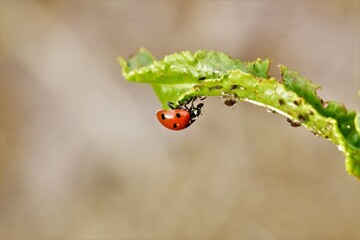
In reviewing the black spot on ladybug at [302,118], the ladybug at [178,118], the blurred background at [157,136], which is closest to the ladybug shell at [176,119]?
the ladybug at [178,118]

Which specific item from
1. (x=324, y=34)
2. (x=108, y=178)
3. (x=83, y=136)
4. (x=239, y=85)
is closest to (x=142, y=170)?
(x=108, y=178)

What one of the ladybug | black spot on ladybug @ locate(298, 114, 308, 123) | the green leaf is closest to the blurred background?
the ladybug

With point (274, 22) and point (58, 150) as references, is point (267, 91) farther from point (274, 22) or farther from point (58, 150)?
point (58, 150)

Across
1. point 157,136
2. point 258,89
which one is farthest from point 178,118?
point 157,136

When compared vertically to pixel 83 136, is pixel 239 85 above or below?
below

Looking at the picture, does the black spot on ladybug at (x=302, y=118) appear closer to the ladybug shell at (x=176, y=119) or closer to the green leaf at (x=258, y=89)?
the green leaf at (x=258, y=89)

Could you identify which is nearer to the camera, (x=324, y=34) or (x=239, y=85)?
(x=239, y=85)

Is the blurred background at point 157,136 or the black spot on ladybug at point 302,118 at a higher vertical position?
the blurred background at point 157,136

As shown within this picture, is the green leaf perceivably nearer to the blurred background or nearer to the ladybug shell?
the ladybug shell

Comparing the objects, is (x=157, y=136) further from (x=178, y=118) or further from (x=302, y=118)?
(x=302, y=118)
